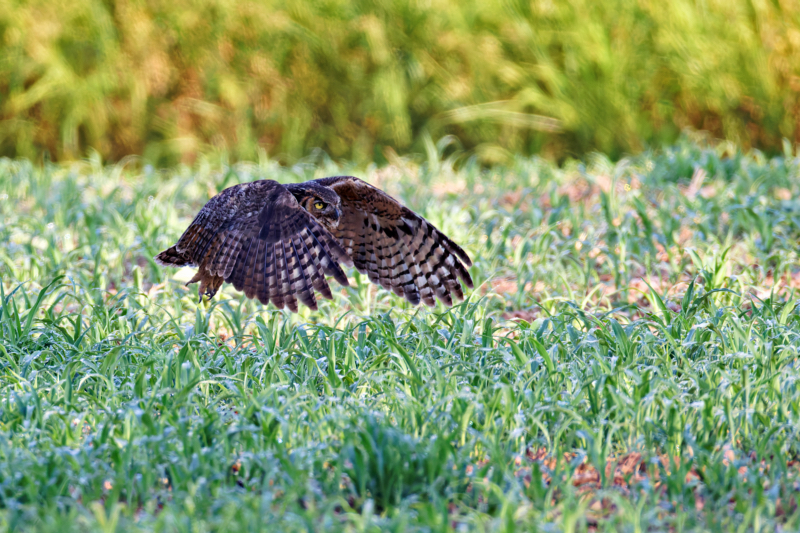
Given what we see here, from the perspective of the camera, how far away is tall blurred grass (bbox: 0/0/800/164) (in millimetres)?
10039

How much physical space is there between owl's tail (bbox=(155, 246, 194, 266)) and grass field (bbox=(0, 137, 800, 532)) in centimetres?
24

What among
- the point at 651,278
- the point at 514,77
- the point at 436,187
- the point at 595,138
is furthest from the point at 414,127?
the point at 651,278

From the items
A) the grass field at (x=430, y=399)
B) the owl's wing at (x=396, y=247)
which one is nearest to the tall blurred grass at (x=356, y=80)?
the grass field at (x=430, y=399)

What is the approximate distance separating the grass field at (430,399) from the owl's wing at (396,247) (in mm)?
173

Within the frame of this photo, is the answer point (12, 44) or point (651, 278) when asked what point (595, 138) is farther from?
point (12, 44)

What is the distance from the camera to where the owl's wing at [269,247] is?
12.3ft

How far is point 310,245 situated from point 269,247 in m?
0.20

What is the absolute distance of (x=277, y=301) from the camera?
12.2 feet

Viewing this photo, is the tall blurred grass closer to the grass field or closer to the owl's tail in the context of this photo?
the grass field

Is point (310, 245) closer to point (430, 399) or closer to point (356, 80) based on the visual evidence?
point (430, 399)

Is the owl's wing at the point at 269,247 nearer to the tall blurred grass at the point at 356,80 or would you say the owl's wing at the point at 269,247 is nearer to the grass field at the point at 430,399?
the grass field at the point at 430,399

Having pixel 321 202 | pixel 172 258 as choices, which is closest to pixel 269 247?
pixel 321 202

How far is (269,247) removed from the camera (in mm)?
3900

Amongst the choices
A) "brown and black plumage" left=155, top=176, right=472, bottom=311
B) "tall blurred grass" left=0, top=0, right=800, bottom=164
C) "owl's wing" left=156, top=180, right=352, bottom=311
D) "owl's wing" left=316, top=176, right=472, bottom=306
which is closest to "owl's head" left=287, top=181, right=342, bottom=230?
"brown and black plumage" left=155, top=176, right=472, bottom=311
